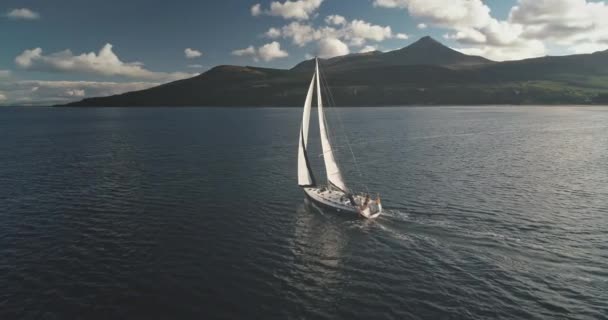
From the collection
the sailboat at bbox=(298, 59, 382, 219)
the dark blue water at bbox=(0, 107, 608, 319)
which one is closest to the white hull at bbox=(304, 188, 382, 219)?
the sailboat at bbox=(298, 59, 382, 219)

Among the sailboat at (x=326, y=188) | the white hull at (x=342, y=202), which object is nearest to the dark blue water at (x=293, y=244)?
the white hull at (x=342, y=202)

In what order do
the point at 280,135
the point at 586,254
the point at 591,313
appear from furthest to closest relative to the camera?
the point at 280,135, the point at 586,254, the point at 591,313

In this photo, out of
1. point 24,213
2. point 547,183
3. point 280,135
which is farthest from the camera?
point 280,135

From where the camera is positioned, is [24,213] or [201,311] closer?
[201,311]

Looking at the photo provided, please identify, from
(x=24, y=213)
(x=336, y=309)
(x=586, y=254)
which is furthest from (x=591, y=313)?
(x=24, y=213)

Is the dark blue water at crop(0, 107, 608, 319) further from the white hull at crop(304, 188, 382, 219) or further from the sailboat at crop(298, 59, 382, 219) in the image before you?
the sailboat at crop(298, 59, 382, 219)

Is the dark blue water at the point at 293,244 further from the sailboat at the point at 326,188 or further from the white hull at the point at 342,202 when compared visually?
the sailboat at the point at 326,188

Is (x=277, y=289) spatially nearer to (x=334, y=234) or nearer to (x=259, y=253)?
(x=259, y=253)
